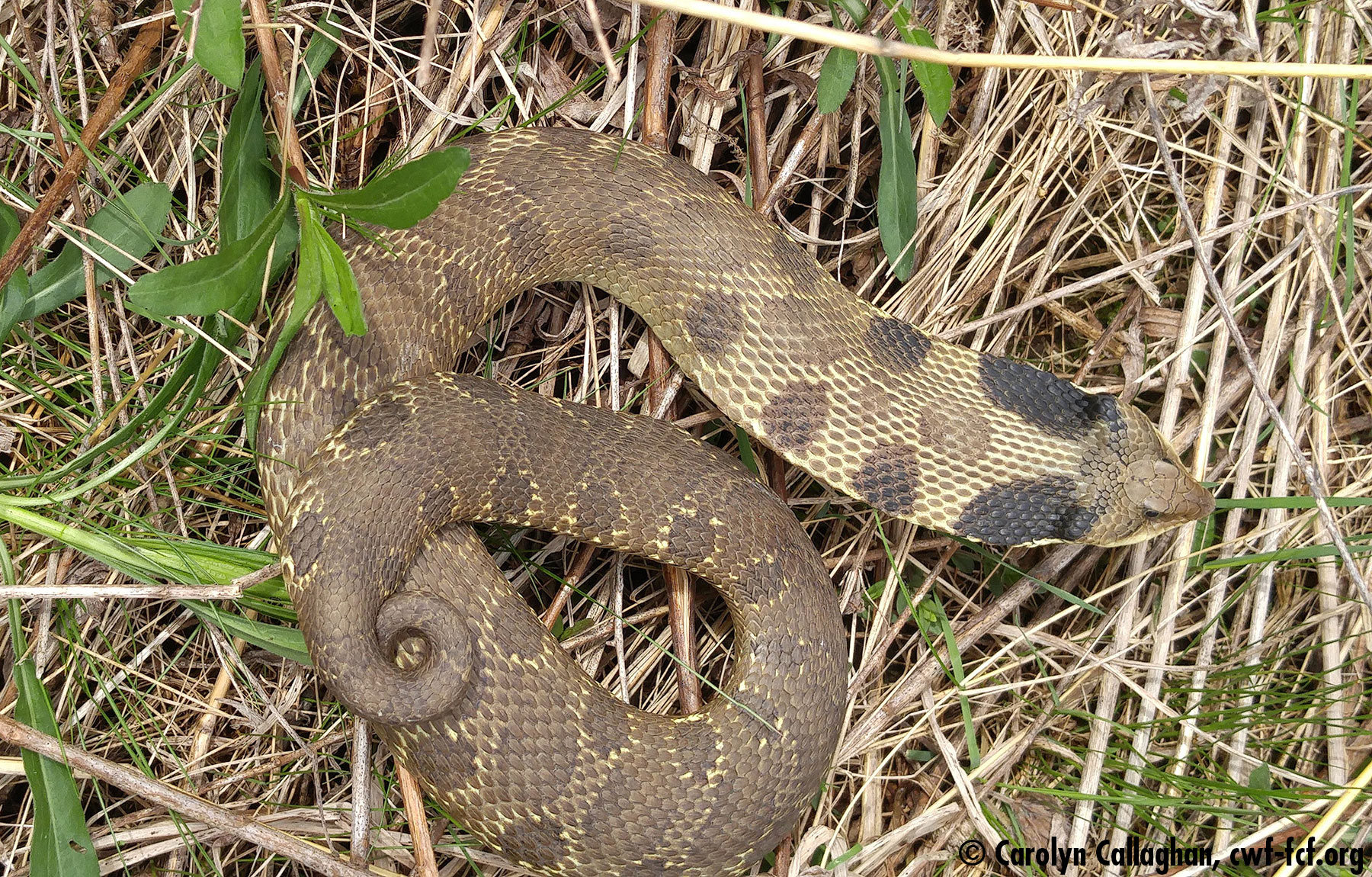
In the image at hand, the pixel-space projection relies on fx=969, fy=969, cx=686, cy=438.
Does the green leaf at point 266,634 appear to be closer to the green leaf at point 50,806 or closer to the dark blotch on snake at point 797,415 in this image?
the green leaf at point 50,806

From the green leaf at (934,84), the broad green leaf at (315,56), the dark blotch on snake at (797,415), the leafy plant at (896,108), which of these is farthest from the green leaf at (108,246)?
the green leaf at (934,84)

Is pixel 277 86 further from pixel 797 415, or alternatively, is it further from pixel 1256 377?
A: pixel 1256 377

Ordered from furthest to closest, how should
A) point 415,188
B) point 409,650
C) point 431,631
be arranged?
point 409,650
point 431,631
point 415,188

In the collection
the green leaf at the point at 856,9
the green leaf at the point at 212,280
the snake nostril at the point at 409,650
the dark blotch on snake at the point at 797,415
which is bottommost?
the snake nostril at the point at 409,650

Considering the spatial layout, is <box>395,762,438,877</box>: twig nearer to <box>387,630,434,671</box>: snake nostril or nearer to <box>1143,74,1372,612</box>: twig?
<box>387,630,434,671</box>: snake nostril

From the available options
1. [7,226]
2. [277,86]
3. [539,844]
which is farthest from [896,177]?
[7,226]
